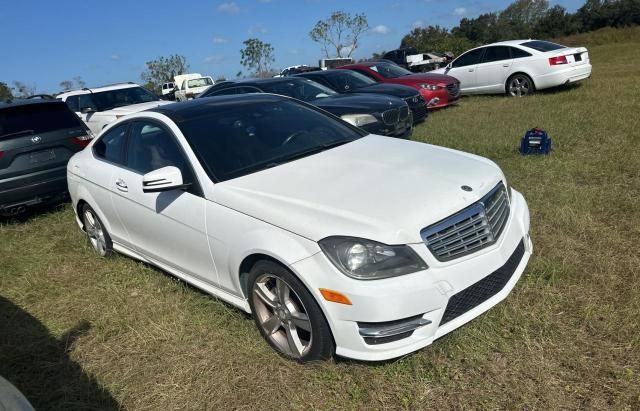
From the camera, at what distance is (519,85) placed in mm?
12281

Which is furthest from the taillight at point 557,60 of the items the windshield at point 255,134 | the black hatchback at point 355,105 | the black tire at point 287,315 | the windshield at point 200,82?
the windshield at point 200,82

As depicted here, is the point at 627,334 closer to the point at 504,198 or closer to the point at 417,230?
the point at 504,198

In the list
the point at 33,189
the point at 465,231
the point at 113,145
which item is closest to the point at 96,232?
the point at 113,145

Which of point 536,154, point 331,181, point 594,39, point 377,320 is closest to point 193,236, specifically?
point 331,181

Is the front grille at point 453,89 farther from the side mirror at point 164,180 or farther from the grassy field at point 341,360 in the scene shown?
the side mirror at point 164,180

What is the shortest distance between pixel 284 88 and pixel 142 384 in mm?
6772

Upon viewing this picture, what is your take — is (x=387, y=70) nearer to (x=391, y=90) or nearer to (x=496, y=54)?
(x=496, y=54)

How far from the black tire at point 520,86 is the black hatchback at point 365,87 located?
3149 mm

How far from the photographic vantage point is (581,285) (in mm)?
3373

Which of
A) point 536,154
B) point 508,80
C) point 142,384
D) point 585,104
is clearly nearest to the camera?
point 142,384

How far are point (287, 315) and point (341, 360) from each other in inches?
16.8

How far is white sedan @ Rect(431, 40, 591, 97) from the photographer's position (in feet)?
37.8

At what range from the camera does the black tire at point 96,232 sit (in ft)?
15.6

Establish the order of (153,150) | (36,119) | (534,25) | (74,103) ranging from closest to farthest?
(153,150) → (36,119) → (74,103) → (534,25)
